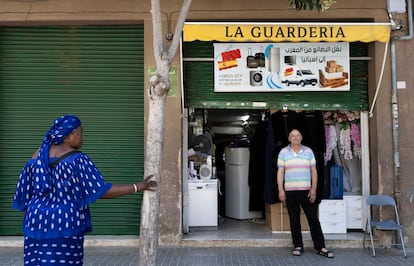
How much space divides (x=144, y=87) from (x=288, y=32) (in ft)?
8.00

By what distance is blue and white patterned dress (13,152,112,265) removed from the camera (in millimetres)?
3400

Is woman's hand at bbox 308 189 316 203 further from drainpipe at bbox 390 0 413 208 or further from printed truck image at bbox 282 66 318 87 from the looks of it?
printed truck image at bbox 282 66 318 87

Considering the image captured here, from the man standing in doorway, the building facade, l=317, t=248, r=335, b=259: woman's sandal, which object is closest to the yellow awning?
the building facade

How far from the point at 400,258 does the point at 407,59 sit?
3019 mm

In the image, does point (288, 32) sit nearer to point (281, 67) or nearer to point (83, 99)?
point (281, 67)

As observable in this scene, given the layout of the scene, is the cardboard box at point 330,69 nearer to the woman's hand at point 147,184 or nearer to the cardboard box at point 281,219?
the cardboard box at point 281,219

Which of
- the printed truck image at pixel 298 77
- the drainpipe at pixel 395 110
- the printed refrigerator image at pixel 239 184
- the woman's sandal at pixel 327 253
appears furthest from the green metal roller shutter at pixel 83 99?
the drainpipe at pixel 395 110

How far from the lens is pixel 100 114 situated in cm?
743

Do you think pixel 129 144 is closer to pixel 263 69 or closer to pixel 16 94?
pixel 16 94

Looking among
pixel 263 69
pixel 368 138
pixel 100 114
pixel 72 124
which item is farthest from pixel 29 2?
pixel 368 138

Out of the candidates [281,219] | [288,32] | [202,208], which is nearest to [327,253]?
[281,219]

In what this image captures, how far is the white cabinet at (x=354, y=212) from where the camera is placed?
748 centimetres

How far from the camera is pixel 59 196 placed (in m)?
3.43

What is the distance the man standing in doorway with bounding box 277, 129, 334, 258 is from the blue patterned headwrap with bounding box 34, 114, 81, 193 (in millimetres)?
3703
